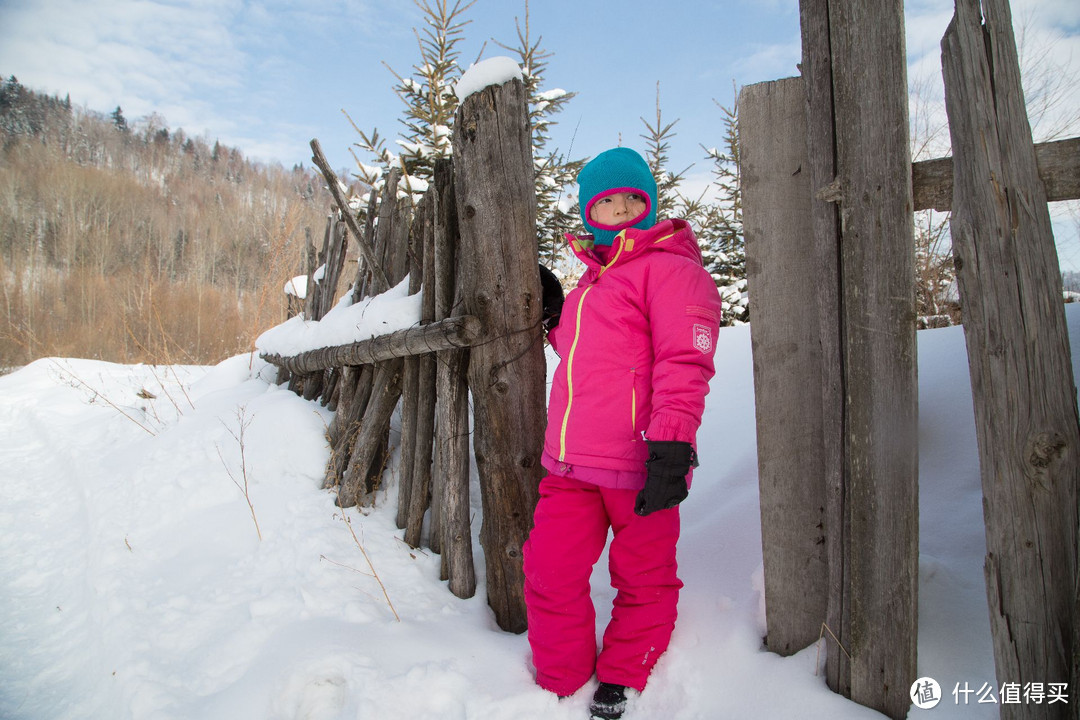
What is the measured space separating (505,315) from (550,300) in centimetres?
25

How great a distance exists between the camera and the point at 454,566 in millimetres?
2527

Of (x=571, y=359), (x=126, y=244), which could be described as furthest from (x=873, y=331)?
(x=126, y=244)

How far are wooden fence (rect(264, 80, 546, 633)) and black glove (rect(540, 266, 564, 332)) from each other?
92mm

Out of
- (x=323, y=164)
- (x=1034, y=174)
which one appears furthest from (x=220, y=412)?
(x=1034, y=174)

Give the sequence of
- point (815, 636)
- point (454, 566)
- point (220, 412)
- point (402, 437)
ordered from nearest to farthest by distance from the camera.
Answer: point (815, 636), point (454, 566), point (402, 437), point (220, 412)

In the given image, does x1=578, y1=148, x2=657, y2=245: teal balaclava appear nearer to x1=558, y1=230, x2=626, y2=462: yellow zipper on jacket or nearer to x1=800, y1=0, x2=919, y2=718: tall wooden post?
x1=558, y1=230, x2=626, y2=462: yellow zipper on jacket

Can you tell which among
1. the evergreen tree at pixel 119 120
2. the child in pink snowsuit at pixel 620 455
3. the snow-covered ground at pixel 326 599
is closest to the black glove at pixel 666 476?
the child in pink snowsuit at pixel 620 455

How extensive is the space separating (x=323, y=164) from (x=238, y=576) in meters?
2.16

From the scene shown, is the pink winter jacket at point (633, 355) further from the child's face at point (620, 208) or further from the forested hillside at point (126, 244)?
the forested hillside at point (126, 244)

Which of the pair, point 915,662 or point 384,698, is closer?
point 915,662

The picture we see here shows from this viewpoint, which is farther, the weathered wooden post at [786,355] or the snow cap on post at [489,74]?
the snow cap on post at [489,74]

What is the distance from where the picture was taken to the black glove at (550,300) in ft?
8.02

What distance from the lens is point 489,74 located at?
89.7 inches

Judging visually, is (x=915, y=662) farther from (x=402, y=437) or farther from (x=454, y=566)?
(x=402, y=437)
